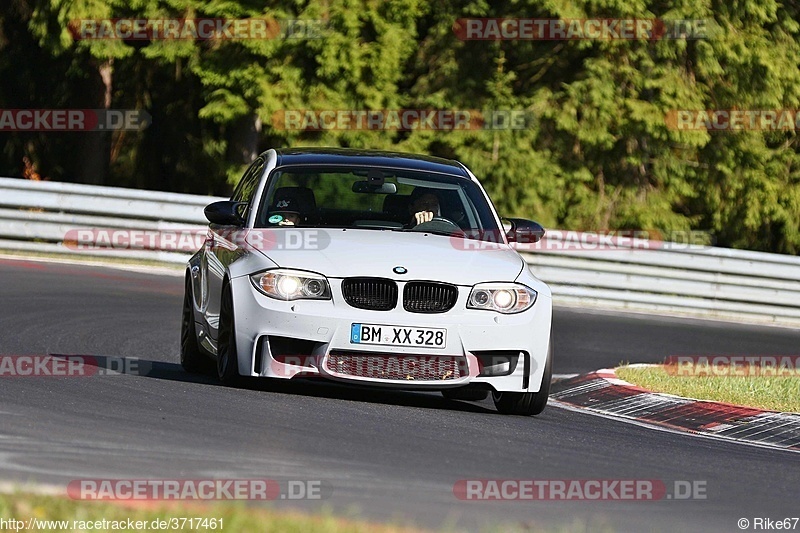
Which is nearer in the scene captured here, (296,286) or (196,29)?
(296,286)

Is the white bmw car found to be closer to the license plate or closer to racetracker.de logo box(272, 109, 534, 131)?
the license plate

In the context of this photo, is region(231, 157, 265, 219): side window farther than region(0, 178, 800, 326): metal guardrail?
No

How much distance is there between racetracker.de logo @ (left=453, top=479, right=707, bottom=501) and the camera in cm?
623

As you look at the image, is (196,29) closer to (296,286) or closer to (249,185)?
(249,185)

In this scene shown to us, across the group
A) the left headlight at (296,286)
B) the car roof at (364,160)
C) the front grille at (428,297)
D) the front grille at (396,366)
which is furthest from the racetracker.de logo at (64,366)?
the front grille at (428,297)

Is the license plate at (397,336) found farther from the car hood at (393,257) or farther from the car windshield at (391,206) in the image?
the car windshield at (391,206)

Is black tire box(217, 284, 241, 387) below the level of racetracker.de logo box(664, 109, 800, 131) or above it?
below

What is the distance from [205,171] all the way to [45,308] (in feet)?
54.8

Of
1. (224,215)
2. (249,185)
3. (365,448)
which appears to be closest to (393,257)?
(224,215)

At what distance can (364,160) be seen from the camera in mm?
10438

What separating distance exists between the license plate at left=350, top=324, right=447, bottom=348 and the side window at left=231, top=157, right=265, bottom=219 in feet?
5.72

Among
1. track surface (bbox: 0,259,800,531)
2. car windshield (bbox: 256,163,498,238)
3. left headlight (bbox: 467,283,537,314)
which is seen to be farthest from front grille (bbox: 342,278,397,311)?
car windshield (bbox: 256,163,498,238)

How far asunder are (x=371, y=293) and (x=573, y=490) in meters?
2.59

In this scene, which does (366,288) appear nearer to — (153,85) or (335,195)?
(335,195)
